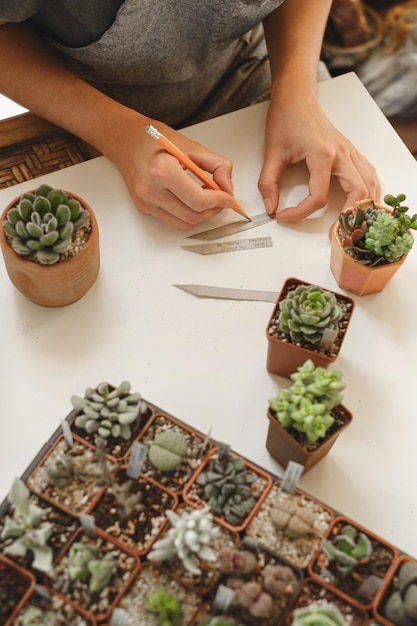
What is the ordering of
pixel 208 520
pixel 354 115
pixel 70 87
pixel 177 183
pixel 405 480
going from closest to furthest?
pixel 208 520 < pixel 405 480 < pixel 177 183 < pixel 70 87 < pixel 354 115

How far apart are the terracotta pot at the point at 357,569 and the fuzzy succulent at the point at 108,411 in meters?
0.29

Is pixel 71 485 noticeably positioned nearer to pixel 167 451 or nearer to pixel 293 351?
pixel 167 451

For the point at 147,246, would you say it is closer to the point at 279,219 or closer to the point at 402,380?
the point at 279,219

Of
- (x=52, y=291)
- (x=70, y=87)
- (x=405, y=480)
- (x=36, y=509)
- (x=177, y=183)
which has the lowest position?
(x=405, y=480)

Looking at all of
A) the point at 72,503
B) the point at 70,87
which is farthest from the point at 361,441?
the point at 70,87

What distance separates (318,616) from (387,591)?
113 millimetres

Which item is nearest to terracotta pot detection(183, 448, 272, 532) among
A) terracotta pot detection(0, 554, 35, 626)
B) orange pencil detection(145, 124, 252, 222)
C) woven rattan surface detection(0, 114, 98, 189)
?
terracotta pot detection(0, 554, 35, 626)

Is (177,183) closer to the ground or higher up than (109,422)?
higher up

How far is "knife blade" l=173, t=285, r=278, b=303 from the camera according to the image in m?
1.08

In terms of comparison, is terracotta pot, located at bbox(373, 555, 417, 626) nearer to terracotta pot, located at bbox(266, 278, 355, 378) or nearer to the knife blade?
terracotta pot, located at bbox(266, 278, 355, 378)

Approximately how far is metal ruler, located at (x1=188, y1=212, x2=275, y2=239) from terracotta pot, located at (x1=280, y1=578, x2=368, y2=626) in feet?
1.98

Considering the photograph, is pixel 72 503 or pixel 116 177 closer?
pixel 72 503

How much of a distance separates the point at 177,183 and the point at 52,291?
0.27 metres

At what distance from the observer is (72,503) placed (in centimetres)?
83
